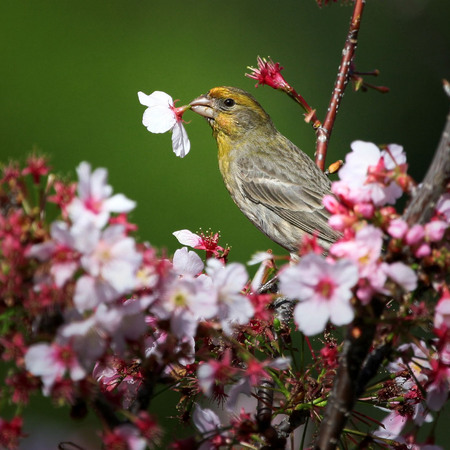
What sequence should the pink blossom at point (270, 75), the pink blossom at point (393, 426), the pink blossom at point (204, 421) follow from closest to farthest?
1. the pink blossom at point (204, 421)
2. the pink blossom at point (393, 426)
3. the pink blossom at point (270, 75)

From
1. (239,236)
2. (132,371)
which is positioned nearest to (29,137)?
(239,236)

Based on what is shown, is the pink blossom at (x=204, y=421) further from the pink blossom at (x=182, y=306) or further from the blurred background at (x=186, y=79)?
the blurred background at (x=186, y=79)

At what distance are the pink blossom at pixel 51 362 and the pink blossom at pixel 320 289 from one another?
42cm

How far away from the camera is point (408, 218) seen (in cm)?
155

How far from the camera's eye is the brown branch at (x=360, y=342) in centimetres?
154

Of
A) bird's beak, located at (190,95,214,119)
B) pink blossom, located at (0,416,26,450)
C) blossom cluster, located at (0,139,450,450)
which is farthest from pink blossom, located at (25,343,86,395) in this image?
bird's beak, located at (190,95,214,119)

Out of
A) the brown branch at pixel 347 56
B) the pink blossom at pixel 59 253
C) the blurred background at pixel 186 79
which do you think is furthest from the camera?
the blurred background at pixel 186 79

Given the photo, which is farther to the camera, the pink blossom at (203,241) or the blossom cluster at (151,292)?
the pink blossom at (203,241)

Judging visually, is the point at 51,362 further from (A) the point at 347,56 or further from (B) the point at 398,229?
(A) the point at 347,56

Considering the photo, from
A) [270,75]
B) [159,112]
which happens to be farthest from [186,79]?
[159,112]

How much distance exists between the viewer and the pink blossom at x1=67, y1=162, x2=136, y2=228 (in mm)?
1377

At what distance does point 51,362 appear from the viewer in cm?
136

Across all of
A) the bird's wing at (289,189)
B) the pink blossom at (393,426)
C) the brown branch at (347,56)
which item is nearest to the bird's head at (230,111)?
the bird's wing at (289,189)

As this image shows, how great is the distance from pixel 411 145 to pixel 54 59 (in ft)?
13.5
